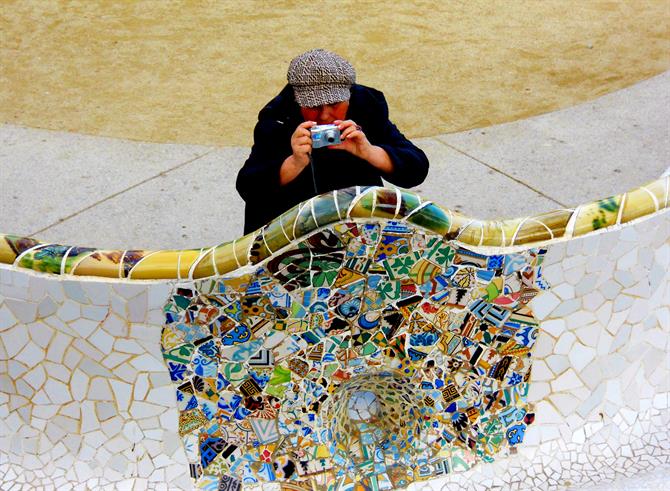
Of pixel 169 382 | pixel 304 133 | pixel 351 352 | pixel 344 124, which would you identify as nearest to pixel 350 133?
pixel 344 124

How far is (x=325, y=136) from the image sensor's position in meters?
2.62

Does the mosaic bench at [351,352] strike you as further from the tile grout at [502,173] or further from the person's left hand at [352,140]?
the tile grout at [502,173]

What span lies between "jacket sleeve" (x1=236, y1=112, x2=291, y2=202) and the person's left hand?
22 cm

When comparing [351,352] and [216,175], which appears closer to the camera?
[351,352]

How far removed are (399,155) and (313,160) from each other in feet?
0.86

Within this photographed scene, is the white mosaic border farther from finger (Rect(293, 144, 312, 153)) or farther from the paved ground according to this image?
the paved ground

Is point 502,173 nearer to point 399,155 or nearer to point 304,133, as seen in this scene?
point 399,155

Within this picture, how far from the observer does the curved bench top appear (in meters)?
2.45

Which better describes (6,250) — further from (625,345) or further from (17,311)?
(625,345)

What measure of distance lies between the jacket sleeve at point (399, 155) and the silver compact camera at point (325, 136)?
29 cm

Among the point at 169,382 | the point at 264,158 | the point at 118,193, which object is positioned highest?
the point at 264,158

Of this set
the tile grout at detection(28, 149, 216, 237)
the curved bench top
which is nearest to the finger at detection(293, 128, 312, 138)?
the curved bench top

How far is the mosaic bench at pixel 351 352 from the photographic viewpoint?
254cm

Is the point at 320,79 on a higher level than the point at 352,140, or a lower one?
higher
